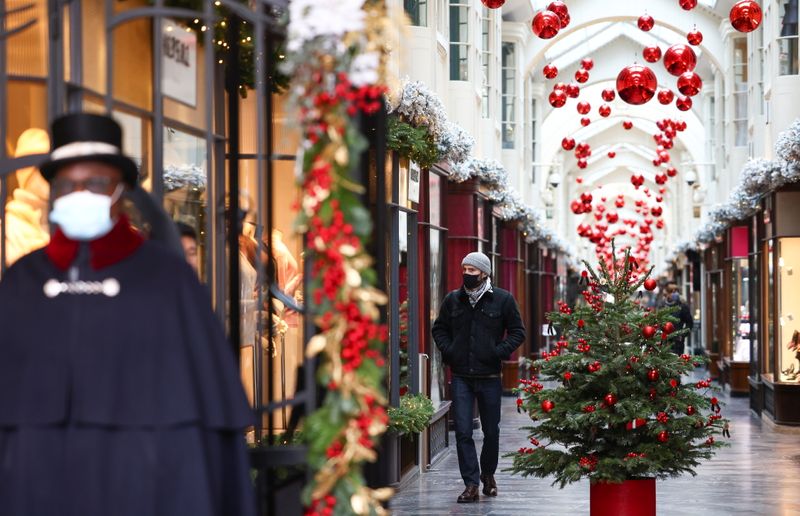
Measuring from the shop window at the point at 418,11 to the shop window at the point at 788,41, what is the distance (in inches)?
206

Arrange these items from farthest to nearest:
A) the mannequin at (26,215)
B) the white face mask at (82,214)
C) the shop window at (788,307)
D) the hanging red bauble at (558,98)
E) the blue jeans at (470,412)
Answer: the shop window at (788,307)
the hanging red bauble at (558,98)
the blue jeans at (470,412)
the mannequin at (26,215)
the white face mask at (82,214)

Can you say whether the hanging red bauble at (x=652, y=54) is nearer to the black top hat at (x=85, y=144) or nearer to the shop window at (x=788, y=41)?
the shop window at (x=788, y=41)

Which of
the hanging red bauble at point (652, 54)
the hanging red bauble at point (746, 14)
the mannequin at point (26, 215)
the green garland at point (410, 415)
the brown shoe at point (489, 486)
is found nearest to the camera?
the mannequin at point (26, 215)

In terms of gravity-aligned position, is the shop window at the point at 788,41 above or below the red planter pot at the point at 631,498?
above

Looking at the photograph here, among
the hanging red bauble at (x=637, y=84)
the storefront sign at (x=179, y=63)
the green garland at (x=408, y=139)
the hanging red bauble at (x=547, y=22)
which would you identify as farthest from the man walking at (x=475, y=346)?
the storefront sign at (x=179, y=63)

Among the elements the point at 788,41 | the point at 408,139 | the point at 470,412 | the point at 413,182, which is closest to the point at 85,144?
Result: the point at 470,412

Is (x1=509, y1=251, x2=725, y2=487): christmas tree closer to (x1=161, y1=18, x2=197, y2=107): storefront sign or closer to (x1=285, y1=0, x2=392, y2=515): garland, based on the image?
→ (x1=161, y1=18, x2=197, y2=107): storefront sign

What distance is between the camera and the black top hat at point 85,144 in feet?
12.2

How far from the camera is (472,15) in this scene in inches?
649

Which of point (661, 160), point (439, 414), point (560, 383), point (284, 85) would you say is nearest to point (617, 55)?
point (661, 160)

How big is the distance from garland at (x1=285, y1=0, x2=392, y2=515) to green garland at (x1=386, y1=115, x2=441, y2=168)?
5969 mm

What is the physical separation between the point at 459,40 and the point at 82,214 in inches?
498

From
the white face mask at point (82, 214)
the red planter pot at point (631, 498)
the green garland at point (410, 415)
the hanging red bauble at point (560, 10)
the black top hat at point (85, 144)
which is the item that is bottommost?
the red planter pot at point (631, 498)

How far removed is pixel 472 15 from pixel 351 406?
13354 mm
